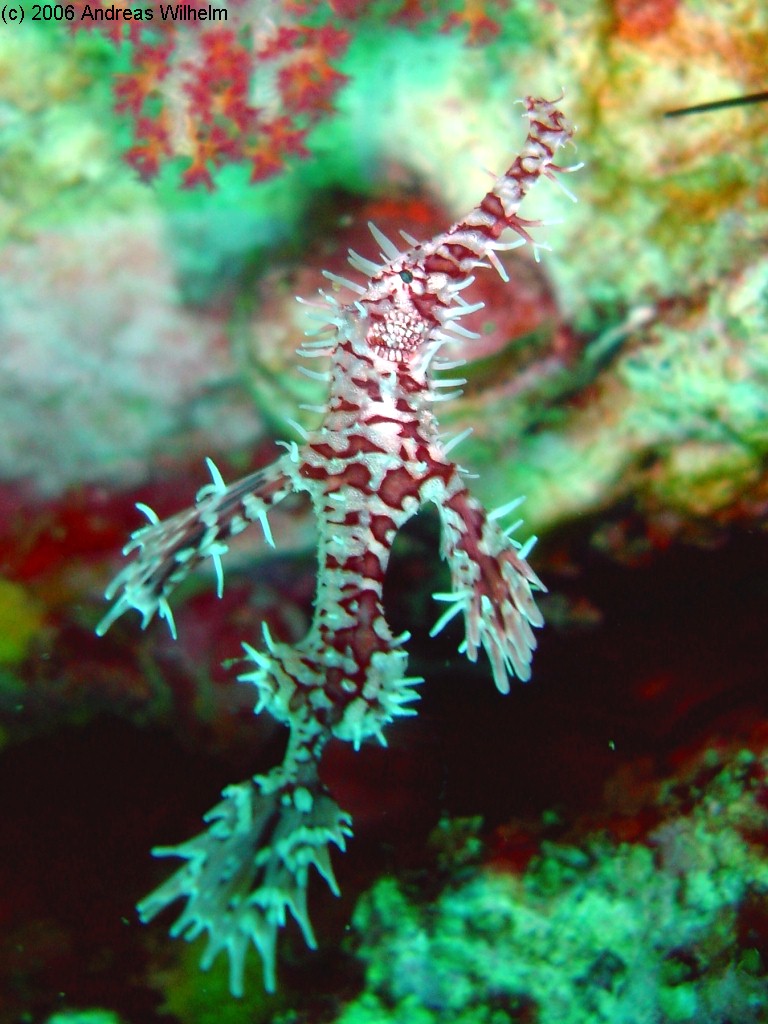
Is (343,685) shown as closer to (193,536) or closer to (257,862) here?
(257,862)

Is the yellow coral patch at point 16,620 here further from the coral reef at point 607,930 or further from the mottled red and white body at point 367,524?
the coral reef at point 607,930

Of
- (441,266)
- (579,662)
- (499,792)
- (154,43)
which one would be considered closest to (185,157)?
(154,43)

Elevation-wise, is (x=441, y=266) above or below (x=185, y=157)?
below

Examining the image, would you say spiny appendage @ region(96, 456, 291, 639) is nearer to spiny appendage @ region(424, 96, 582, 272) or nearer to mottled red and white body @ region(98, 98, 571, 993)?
mottled red and white body @ region(98, 98, 571, 993)

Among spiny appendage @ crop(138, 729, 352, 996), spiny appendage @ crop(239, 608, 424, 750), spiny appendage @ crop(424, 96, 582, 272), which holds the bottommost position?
spiny appendage @ crop(138, 729, 352, 996)

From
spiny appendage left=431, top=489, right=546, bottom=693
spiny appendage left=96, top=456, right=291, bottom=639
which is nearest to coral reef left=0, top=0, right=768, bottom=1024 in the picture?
spiny appendage left=431, top=489, right=546, bottom=693

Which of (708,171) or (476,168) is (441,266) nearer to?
(476,168)
